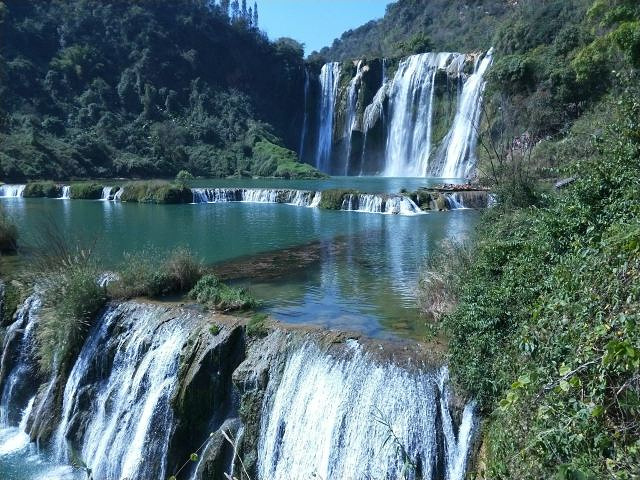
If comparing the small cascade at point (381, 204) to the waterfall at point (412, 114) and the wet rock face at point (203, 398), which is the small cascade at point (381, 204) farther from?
the waterfall at point (412, 114)

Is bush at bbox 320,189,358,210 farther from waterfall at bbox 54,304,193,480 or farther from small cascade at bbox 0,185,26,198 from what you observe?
small cascade at bbox 0,185,26,198

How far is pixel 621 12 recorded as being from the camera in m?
25.2

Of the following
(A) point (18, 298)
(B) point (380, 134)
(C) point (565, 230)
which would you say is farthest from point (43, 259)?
(B) point (380, 134)

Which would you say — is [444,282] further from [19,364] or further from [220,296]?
[19,364]

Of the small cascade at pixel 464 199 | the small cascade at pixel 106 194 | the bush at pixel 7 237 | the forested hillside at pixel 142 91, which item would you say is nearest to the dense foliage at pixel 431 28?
the forested hillside at pixel 142 91

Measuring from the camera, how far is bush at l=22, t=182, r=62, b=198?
43438mm

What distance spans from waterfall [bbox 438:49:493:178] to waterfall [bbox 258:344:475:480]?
43.5m

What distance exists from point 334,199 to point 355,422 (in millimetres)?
25465

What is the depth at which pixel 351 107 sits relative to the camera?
7119 cm

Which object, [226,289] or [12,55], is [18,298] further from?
[12,55]

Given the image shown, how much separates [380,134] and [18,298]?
181ft

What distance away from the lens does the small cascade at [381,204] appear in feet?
100

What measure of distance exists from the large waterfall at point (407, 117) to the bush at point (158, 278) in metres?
39.3

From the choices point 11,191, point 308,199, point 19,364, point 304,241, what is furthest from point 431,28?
point 19,364
